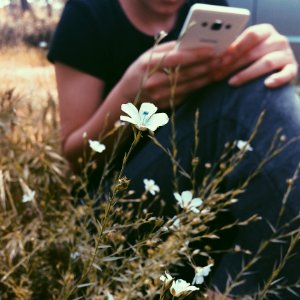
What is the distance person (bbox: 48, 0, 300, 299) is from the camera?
3.57 ft

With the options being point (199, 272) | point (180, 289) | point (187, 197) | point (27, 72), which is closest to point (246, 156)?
point (187, 197)

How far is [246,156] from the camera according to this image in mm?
1109

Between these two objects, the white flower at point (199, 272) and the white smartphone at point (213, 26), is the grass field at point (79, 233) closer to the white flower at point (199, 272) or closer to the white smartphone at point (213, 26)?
the white flower at point (199, 272)

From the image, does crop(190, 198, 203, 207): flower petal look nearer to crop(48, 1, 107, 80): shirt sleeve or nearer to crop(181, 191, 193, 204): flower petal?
crop(181, 191, 193, 204): flower petal

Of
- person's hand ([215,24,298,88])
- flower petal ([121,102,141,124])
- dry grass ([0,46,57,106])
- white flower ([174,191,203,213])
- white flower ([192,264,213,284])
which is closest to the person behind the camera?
flower petal ([121,102,141,124])

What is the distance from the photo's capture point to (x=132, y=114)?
19.1 inches

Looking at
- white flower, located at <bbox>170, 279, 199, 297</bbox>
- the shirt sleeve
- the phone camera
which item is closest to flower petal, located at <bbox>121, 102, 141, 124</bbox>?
white flower, located at <bbox>170, 279, 199, 297</bbox>

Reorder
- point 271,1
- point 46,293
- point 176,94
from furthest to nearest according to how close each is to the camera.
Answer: point 271,1 < point 176,94 < point 46,293

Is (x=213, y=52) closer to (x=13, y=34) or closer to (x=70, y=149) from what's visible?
(x=70, y=149)

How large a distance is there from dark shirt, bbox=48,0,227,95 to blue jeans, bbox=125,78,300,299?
0.31 metres

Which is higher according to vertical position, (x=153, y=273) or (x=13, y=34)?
(x=153, y=273)

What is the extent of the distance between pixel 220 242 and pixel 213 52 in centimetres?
37

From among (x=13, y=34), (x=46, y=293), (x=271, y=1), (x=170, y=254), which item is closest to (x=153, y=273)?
(x=170, y=254)

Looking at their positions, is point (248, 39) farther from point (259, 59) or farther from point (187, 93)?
point (187, 93)
